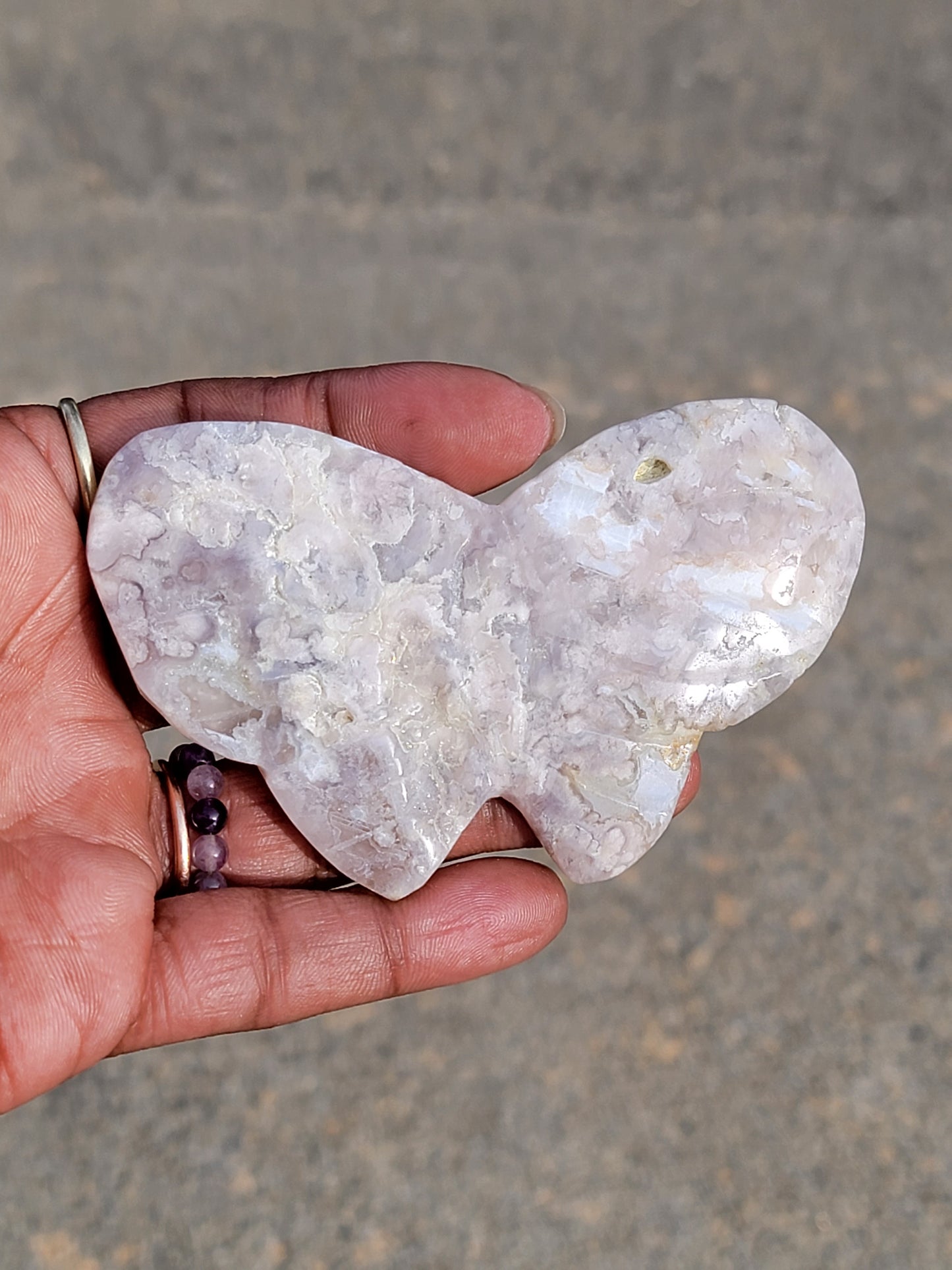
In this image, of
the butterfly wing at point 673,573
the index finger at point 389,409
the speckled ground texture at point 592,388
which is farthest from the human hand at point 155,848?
the speckled ground texture at point 592,388

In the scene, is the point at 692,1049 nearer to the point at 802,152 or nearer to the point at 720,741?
the point at 720,741

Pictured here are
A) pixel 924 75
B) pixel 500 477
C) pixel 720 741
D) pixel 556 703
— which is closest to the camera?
pixel 556 703

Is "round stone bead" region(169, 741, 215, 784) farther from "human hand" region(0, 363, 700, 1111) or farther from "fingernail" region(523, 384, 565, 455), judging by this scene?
"fingernail" region(523, 384, 565, 455)

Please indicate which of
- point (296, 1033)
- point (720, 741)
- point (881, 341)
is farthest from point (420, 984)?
point (881, 341)

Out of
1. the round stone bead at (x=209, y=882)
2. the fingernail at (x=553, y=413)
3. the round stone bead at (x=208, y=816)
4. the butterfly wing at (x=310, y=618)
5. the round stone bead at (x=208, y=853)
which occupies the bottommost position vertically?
the round stone bead at (x=209, y=882)

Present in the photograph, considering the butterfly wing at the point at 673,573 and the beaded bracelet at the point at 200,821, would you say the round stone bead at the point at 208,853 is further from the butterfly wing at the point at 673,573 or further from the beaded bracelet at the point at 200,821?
the butterfly wing at the point at 673,573
